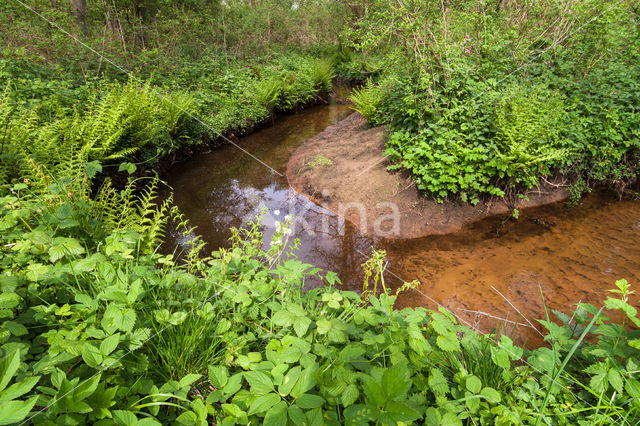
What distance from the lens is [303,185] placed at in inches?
212

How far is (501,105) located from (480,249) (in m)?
1.94

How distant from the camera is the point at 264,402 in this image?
0.99 meters

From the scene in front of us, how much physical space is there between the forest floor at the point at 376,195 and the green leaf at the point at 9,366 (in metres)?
3.73

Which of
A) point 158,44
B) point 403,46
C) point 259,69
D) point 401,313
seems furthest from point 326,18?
point 401,313

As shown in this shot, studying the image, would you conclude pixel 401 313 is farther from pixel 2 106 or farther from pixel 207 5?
pixel 207 5

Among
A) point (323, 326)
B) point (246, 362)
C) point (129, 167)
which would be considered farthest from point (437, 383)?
point (129, 167)

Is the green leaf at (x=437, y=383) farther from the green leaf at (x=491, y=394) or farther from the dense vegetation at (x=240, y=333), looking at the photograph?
the green leaf at (x=491, y=394)

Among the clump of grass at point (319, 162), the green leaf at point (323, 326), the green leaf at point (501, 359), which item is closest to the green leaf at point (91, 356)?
the green leaf at point (323, 326)

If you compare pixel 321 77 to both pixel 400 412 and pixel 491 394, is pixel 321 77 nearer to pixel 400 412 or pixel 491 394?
pixel 491 394

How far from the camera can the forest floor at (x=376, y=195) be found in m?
4.26

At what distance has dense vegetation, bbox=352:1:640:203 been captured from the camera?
13.2ft

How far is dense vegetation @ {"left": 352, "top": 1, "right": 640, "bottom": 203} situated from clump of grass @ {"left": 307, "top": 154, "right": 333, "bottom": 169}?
1290mm

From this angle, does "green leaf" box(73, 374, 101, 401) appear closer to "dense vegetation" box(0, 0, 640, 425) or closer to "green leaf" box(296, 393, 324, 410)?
"dense vegetation" box(0, 0, 640, 425)

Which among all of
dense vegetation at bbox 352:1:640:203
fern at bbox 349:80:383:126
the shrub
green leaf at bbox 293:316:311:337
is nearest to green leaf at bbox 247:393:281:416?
green leaf at bbox 293:316:311:337
